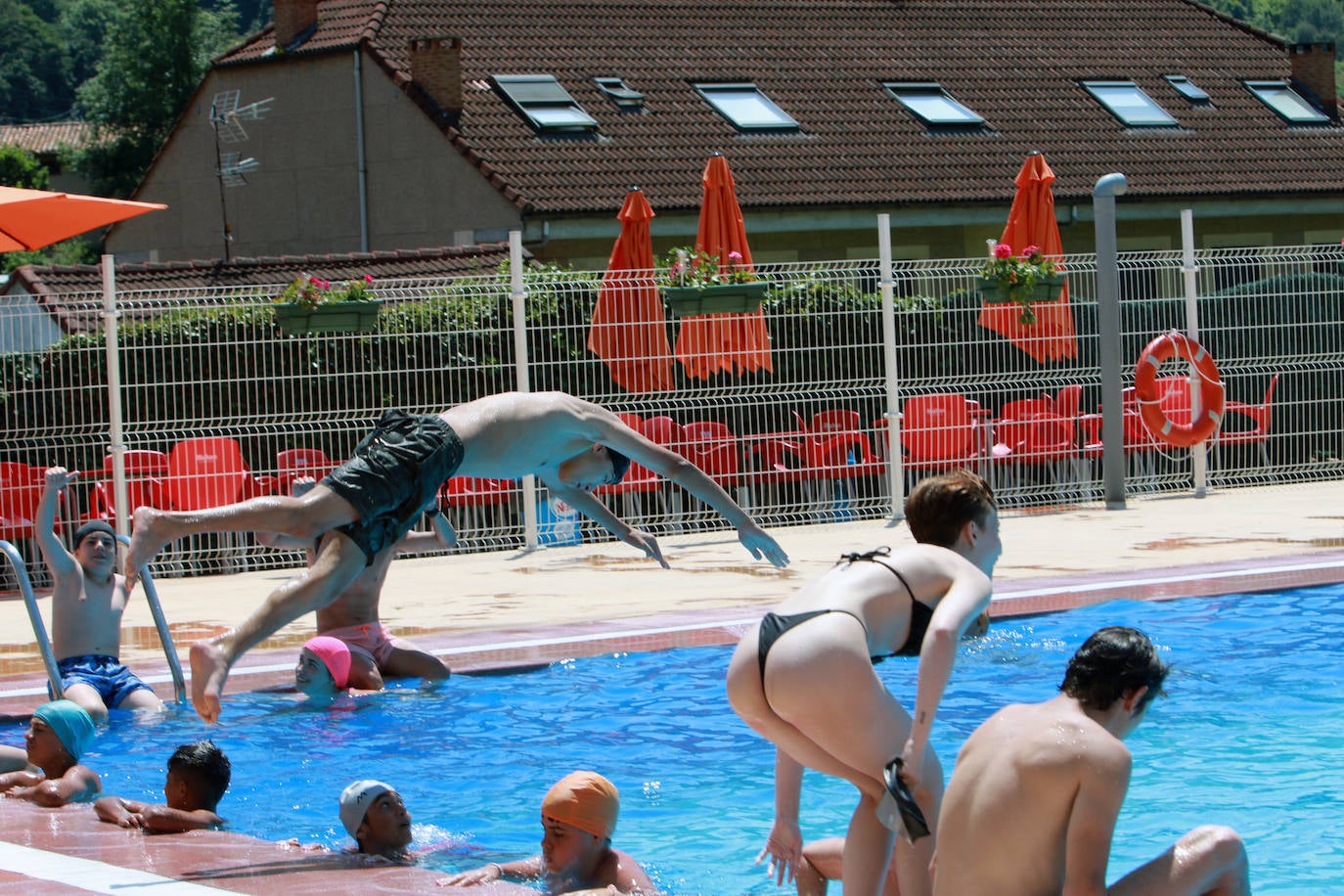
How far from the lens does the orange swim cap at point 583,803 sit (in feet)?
16.5

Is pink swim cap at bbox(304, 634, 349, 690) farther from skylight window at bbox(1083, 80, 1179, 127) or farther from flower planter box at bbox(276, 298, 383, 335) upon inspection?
skylight window at bbox(1083, 80, 1179, 127)

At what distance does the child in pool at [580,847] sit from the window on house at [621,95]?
20880 mm

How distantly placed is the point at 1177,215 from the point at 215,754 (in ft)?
75.6

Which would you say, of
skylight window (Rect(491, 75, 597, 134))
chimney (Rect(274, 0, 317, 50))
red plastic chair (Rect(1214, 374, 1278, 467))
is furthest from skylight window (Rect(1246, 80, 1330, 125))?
chimney (Rect(274, 0, 317, 50))

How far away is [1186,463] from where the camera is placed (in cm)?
1750

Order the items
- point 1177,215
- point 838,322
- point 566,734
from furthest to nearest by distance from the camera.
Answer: point 1177,215 < point 838,322 < point 566,734

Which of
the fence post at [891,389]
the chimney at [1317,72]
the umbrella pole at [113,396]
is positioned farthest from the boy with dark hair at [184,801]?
the chimney at [1317,72]

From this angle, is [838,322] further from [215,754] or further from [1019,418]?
A: [215,754]

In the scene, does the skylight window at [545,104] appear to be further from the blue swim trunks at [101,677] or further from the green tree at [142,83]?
the green tree at [142,83]

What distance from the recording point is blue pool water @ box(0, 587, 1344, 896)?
22.0 ft

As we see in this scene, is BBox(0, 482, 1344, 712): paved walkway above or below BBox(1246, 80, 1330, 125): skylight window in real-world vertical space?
below

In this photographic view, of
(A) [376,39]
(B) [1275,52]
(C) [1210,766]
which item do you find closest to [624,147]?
(A) [376,39]

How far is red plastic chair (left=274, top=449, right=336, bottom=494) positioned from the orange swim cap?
894cm

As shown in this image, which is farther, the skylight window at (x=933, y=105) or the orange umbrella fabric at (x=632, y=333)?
the skylight window at (x=933, y=105)
